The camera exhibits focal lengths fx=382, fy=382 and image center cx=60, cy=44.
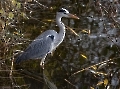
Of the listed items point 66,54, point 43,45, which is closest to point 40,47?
point 43,45

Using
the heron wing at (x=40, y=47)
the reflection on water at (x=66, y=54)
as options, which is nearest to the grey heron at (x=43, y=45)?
the heron wing at (x=40, y=47)

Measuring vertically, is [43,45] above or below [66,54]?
above

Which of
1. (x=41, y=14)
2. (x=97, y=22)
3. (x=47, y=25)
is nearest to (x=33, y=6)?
(x=41, y=14)

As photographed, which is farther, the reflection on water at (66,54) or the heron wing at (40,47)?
the heron wing at (40,47)

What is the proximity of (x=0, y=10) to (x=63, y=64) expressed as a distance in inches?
63.2

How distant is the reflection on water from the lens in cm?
645

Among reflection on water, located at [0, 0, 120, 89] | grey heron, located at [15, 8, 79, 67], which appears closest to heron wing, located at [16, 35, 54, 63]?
grey heron, located at [15, 8, 79, 67]

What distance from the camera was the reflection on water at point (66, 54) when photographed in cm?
645

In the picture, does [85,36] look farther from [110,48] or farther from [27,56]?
[27,56]

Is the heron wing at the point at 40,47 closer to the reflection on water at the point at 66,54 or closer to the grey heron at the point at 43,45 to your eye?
the grey heron at the point at 43,45

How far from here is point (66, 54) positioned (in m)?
7.59

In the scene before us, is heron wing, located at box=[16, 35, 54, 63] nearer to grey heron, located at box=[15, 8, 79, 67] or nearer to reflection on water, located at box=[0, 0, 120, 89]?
grey heron, located at box=[15, 8, 79, 67]

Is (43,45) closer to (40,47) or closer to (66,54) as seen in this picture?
(40,47)

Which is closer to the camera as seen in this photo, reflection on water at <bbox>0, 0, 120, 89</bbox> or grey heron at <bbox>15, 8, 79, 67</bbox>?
reflection on water at <bbox>0, 0, 120, 89</bbox>
